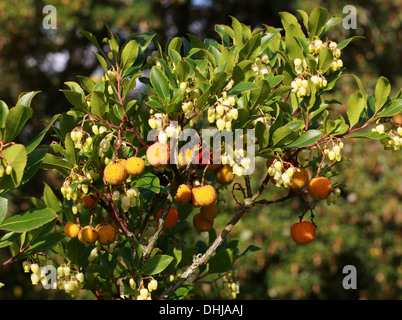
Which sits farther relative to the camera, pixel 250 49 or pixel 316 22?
pixel 316 22

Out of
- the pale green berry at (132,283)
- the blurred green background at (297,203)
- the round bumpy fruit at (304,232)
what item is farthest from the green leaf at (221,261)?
the blurred green background at (297,203)

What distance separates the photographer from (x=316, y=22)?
1149mm

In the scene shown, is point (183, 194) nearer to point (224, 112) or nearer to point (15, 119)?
point (224, 112)

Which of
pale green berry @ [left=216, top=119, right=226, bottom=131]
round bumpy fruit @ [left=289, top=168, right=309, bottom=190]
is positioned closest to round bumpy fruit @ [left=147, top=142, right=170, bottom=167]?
pale green berry @ [left=216, top=119, right=226, bottom=131]

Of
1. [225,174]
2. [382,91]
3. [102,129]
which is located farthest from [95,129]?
[382,91]

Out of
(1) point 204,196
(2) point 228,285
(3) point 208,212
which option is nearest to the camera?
(1) point 204,196

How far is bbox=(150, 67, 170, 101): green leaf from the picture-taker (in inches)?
40.1

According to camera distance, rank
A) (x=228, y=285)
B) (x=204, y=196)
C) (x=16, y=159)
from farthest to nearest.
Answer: (x=228, y=285), (x=204, y=196), (x=16, y=159)

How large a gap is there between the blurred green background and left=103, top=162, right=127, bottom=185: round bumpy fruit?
2.32 metres

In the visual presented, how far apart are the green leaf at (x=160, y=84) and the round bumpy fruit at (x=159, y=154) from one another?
11cm

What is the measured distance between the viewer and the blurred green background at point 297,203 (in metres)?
3.51

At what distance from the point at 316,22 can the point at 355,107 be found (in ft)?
0.79

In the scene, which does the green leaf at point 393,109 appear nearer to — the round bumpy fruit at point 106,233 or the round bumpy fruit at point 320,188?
the round bumpy fruit at point 320,188

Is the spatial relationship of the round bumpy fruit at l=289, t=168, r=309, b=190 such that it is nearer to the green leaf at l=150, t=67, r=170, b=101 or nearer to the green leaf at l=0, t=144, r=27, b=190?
the green leaf at l=150, t=67, r=170, b=101
